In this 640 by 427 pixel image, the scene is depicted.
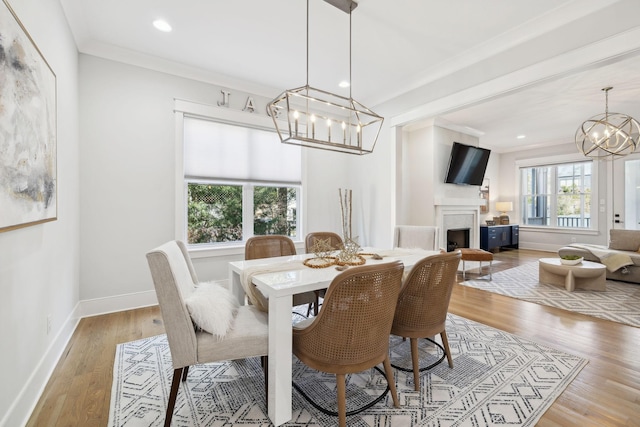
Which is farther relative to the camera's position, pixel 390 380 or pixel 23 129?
pixel 390 380

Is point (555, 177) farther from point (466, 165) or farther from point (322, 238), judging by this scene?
point (322, 238)

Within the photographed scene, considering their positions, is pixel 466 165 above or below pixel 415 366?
above

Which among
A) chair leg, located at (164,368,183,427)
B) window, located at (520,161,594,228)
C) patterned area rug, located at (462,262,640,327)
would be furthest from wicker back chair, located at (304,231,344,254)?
window, located at (520,161,594,228)

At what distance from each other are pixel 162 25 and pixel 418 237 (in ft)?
10.9

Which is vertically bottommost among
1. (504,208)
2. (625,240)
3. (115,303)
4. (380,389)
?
(380,389)

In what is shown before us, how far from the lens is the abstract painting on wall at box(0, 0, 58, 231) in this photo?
1.35 metres

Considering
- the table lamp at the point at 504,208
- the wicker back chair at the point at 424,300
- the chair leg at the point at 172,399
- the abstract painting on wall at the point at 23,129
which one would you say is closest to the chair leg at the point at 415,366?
the wicker back chair at the point at 424,300

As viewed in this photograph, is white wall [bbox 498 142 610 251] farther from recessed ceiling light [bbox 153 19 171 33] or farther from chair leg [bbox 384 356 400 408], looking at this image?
recessed ceiling light [bbox 153 19 171 33]

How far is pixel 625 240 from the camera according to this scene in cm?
482

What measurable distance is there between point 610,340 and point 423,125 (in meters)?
4.03

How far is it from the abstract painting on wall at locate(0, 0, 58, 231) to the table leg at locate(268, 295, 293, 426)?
4.39 feet

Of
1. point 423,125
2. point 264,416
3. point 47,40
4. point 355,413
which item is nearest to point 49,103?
point 47,40

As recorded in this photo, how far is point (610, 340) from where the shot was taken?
256 centimetres

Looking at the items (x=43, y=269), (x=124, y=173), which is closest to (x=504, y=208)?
(x=124, y=173)
